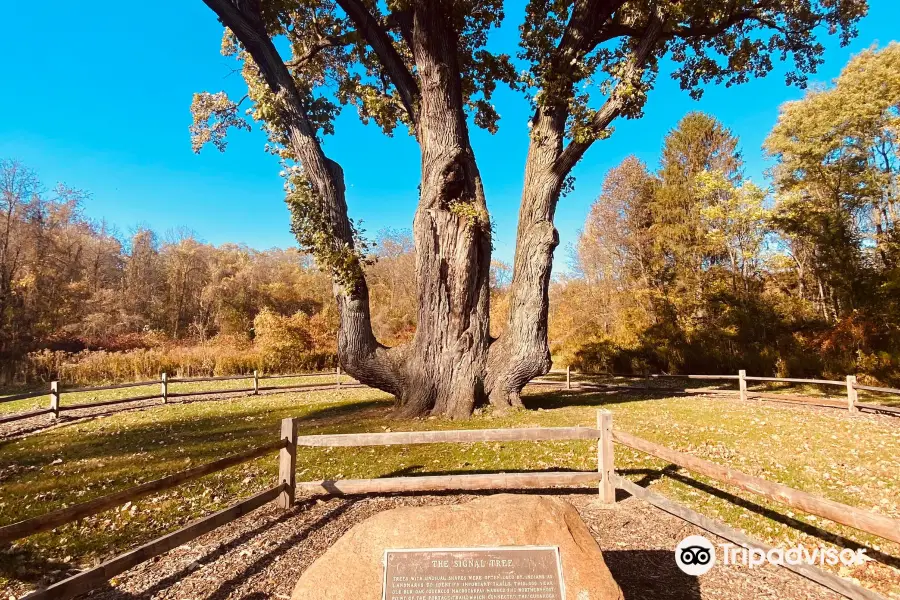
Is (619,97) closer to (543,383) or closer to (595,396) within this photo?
(595,396)

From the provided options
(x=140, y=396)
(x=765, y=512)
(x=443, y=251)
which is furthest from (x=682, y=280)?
(x=140, y=396)

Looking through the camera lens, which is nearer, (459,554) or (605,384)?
(459,554)

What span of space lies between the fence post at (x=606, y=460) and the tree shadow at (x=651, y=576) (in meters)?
1.15

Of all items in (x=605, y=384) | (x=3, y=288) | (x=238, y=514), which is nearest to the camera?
(x=238, y=514)

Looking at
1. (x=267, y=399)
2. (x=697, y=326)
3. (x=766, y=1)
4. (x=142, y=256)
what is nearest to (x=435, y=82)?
(x=766, y=1)

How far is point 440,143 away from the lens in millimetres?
10414

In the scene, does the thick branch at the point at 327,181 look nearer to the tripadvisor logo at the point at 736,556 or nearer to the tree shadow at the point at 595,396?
the tree shadow at the point at 595,396

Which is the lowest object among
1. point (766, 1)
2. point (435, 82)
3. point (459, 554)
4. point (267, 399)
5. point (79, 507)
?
point (267, 399)

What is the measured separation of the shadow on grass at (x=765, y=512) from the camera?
4.27m

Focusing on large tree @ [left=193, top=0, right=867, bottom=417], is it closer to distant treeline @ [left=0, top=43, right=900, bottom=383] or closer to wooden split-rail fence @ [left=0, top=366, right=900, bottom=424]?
wooden split-rail fence @ [left=0, top=366, right=900, bottom=424]

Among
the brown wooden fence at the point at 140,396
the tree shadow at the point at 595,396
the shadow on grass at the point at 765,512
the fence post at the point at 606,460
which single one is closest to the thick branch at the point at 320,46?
the brown wooden fence at the point at 140,396

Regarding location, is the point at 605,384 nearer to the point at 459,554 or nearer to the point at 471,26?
the point at 471,26

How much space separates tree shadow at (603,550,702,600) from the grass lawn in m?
1.51

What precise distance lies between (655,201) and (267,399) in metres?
24.4
